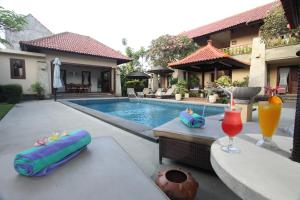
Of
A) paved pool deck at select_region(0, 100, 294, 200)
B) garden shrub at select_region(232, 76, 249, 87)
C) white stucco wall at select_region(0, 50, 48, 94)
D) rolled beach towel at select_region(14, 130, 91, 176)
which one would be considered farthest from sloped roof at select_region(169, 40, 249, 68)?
rolled beach towel at select_region(14, 130, 91, 176)

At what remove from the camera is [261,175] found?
2.45 feet

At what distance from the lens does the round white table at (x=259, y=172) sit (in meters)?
0.64

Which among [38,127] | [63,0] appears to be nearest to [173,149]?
[38,127]

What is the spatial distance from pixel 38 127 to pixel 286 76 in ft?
50.0

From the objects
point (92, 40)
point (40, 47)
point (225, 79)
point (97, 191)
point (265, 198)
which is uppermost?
point (92, 40)

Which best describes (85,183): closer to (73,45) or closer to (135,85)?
(73,45)

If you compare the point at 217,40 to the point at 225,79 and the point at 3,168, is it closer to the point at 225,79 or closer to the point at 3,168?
the point at 225,79

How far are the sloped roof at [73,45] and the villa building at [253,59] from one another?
621 centimetres

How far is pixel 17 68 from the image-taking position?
37.2 feet

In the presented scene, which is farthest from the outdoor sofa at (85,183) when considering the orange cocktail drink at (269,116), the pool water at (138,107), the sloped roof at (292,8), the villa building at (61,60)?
the villa building at (61,60)

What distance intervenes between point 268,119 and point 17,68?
13966 millimetres

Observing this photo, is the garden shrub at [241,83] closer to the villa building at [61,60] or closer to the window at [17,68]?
the villa building at [61,60]

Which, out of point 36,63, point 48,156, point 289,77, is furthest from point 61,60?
point 289,77

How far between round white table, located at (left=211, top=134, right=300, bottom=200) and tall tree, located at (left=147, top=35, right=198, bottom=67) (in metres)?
15.0
